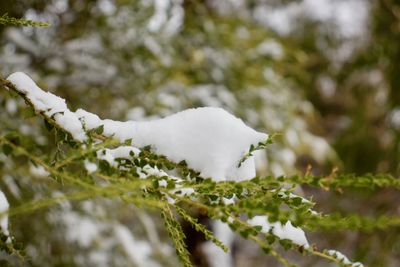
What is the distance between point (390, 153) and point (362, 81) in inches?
83.8

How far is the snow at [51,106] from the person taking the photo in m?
0.96

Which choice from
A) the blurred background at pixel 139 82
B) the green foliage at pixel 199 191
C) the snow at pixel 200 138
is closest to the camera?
the green foliage at pixel 199 191

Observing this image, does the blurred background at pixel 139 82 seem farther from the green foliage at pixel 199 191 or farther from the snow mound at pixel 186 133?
the green foliage at pixel 199 191

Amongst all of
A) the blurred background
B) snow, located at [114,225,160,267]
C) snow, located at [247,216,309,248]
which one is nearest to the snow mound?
snow, located at [247,216,309,248]

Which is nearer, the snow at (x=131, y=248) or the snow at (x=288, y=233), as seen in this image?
the snow at (x=288, y=233)

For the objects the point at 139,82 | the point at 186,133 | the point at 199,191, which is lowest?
the point at 199,191

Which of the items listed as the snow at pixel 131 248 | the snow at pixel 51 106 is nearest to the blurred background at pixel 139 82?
the snow at pixel 131 248

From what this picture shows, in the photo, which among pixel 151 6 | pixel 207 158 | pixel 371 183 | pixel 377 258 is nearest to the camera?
pixel 371 183

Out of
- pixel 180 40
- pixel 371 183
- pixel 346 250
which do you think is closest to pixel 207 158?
pixel 371 183

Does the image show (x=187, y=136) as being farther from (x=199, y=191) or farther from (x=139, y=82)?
(x=139, y=82)

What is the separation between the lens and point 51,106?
1004 millimetres

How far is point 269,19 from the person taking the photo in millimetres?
6578

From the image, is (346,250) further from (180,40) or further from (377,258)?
(180,40)

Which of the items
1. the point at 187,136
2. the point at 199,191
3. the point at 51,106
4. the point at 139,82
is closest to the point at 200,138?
the point at 187,136
